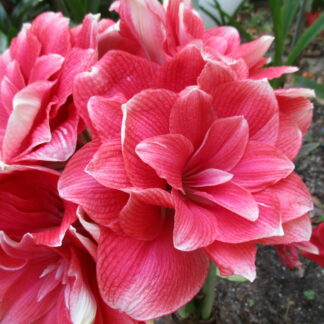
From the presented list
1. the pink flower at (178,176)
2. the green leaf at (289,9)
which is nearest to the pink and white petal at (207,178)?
the pink flower at (178,176)

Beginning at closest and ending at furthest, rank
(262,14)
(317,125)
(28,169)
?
(28,169)
(317,125)
(262,14)

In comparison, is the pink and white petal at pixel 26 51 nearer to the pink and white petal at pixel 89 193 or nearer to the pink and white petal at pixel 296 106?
the pink and white petal at pixel 89 193

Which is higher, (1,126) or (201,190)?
(1,126)

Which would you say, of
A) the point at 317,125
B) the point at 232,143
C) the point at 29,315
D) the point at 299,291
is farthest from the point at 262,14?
the point at 29,315

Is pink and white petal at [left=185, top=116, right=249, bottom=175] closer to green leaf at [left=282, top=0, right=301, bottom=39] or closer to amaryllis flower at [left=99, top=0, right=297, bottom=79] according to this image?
amaryllis flower at [left=99, top=0, right=297, bottom=79]

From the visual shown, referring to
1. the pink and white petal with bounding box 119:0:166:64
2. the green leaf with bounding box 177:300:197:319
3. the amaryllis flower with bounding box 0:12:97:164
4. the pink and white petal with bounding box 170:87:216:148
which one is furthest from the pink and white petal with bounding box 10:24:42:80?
the green leaf with bounding box 177:300:197:319

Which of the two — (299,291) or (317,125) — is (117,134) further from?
(317,125)
